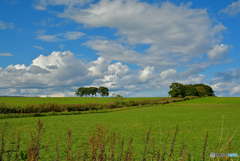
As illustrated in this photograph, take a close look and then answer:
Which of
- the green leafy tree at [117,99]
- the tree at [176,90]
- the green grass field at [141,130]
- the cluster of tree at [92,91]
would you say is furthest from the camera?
the cluster of tree at [92,91]

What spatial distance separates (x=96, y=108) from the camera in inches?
1351

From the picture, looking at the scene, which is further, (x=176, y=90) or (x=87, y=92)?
(x=87, y=92)

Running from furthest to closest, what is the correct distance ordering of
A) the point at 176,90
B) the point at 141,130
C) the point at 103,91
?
the point at 103,91
the point at 176,90
the point at 141,130

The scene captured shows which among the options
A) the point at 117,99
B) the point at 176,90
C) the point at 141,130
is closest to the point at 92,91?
the point at 176,90

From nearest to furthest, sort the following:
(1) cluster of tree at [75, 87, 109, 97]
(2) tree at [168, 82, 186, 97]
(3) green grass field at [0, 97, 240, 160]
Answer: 1. (3) green grass field at [0, 97, 240, 160]
2. (2) tree at [168, 82, 186, 97]
3. (1) cluster of tree at [75, 87, 109, 97]

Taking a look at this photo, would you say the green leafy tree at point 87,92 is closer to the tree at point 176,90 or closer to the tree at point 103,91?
the tree at point 103,91

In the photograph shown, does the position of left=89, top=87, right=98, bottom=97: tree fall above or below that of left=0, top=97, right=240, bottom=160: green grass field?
above

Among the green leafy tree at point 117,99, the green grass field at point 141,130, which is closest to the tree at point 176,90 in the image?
the green leafy tree at point 117,99

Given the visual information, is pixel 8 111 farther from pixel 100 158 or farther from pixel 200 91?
pixel 200 91

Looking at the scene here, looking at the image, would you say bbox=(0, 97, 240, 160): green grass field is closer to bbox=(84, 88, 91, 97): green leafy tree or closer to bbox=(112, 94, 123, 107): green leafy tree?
bbox=(112, 94, 123, 107): green leafy tree

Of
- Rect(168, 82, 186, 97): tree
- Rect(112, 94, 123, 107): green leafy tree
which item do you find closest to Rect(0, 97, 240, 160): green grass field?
Rect(112, 94, 123, 107): green leafy tree

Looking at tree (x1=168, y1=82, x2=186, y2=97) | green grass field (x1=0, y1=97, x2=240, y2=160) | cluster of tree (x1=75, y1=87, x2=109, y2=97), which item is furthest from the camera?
cluster of tree (x1=75, y1=87, x2=109, y2=97)

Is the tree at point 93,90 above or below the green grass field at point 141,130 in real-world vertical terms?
above

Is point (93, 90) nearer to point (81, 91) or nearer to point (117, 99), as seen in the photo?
point (81, 91)
